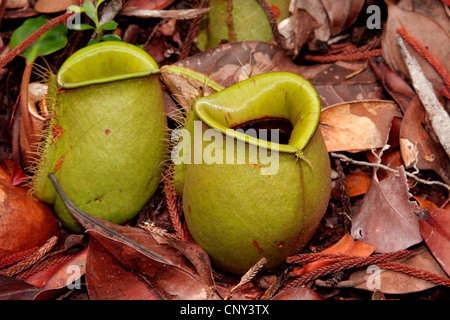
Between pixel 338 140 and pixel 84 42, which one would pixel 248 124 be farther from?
pixel 84 42

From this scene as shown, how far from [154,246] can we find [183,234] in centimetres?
14

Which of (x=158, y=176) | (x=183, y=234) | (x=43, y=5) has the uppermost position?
(x=43, y=5)

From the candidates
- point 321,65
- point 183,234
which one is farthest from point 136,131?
point 321,65

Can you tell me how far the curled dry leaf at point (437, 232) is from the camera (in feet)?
4.97

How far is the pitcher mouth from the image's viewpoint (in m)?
1.47

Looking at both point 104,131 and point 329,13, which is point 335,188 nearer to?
point 329,13

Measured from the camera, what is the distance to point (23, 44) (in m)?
1.80

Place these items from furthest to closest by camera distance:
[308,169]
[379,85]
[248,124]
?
1. [379,85]
2. [248,124]
3. [308,169]

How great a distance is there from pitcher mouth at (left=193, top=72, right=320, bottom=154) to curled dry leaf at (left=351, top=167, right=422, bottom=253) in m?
0.42

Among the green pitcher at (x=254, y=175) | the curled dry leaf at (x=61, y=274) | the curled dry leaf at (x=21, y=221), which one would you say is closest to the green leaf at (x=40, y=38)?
the curled dry leaf at (x=21, y=221)

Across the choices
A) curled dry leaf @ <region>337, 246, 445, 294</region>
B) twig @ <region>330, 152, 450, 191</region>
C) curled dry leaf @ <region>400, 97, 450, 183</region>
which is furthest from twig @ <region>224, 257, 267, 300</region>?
curled dry leaf @ <region>400, 97, 450, 183</region>

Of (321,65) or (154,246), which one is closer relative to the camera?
(154,246)

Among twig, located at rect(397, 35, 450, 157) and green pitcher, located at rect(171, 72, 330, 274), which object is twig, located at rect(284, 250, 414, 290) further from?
twig, located at rect(397, 35, 450, 157)

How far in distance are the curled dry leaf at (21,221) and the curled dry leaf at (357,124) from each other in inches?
45.5
